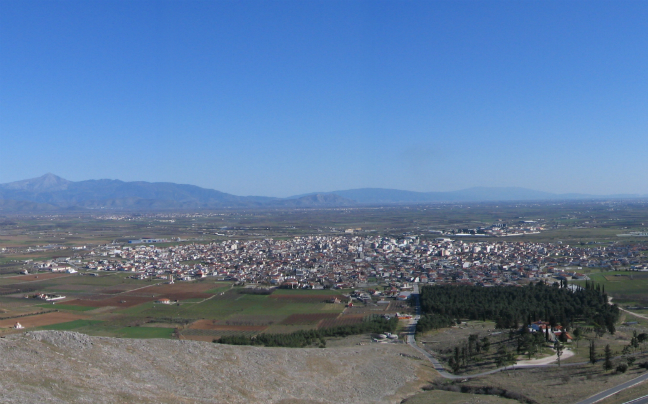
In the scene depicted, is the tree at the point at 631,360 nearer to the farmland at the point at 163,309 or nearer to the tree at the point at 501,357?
the tree at the point at 501,357

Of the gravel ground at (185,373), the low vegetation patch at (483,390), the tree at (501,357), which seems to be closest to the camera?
the gravel ground at (185,373)

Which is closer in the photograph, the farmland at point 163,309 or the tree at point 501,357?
the tree at point 501,357

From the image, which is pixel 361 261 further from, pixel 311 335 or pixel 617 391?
pixel 617 391

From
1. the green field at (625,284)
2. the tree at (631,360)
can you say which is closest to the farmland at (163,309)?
the tree at (631,360)

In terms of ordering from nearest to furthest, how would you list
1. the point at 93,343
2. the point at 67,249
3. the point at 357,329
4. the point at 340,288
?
the point at 93,343 < the point at 357,329 < the point at 340,288 < the point at 67,249

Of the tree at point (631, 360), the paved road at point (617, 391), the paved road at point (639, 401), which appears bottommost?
the tree at point (631, 360)

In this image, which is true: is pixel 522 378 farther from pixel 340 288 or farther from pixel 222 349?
pixel 340 288

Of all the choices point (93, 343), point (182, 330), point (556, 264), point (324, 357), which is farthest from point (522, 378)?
point (556, 264)

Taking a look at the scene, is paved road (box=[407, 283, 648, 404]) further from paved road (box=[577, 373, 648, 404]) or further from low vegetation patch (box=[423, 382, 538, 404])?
low vegetation patch (box=[423, 382, 538, 404])
